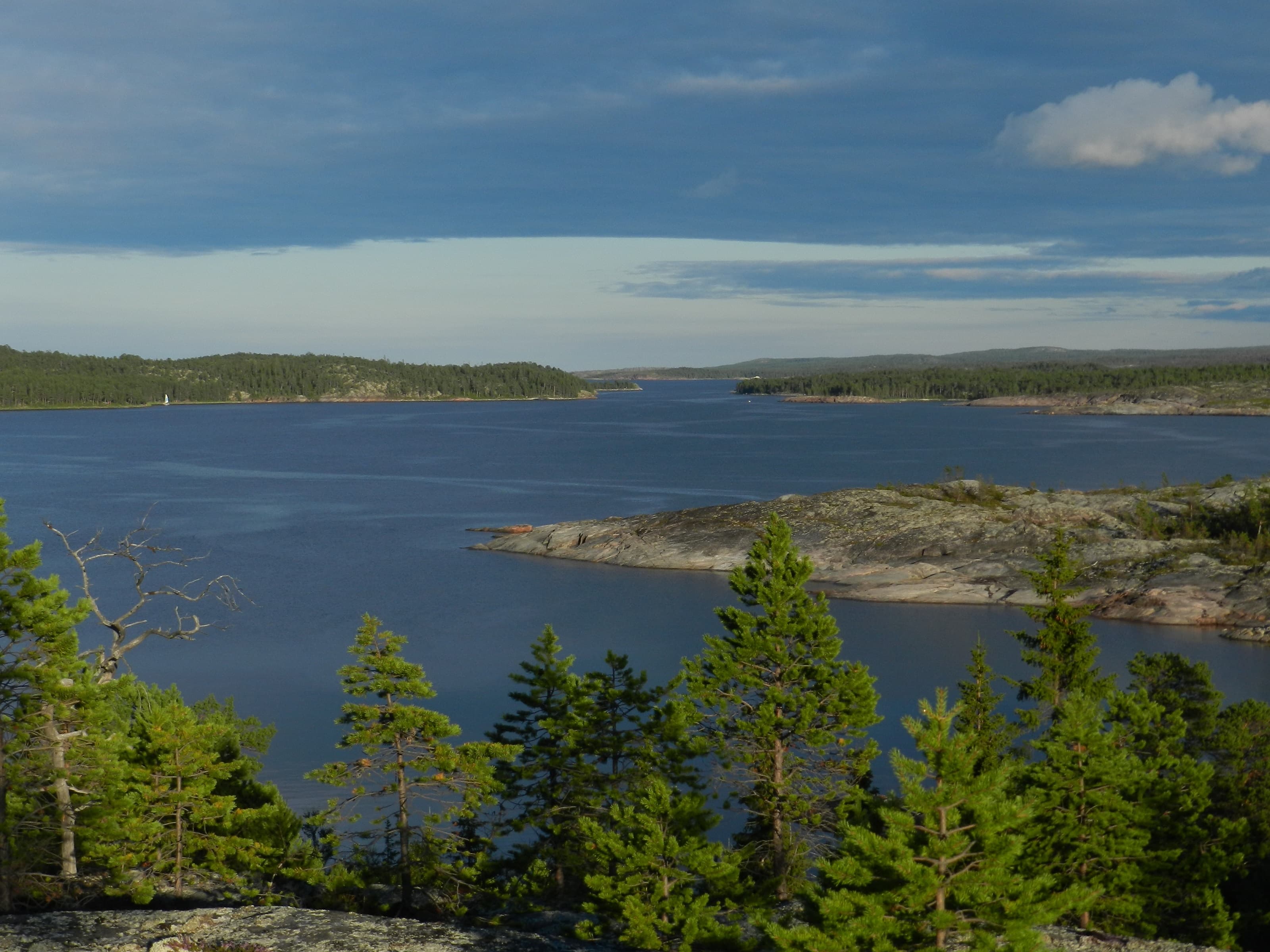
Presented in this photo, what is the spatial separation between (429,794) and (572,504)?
67177 millimetres

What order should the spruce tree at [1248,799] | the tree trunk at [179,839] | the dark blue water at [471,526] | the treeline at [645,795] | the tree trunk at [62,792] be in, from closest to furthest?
1. the treeline at [645,795]
2. the tree trunk at [62,792]
3. the spruce tree at [1248,799]
4. the tree trunk at [179,839]
5. the dark blue water at [471,526]

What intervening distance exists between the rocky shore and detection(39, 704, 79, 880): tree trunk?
2331 mm

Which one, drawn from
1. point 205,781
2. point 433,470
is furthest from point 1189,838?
point 433,470

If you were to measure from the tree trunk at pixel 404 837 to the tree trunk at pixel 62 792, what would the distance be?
6267mm

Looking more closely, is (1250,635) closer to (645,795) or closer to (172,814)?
(645,795)

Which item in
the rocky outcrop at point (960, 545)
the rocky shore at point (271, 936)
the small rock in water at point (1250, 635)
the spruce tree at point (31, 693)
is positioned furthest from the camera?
the rocky outcrop at point (960, 545)

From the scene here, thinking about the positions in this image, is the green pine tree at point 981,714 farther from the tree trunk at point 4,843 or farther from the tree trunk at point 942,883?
the tree trunk at point 4,843

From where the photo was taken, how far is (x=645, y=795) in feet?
77.6

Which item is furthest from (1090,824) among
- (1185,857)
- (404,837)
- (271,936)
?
(271,936)

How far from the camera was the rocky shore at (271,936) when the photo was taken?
18.1 meters

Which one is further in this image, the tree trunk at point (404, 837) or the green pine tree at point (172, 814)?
the tree trunk at point (404, 837)

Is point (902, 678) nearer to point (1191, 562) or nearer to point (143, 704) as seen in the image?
point (1191, 562)

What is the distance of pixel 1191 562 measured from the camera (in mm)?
60250

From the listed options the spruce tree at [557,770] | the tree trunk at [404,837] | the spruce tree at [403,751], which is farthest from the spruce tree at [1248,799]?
the tree trunk at [404,837]
